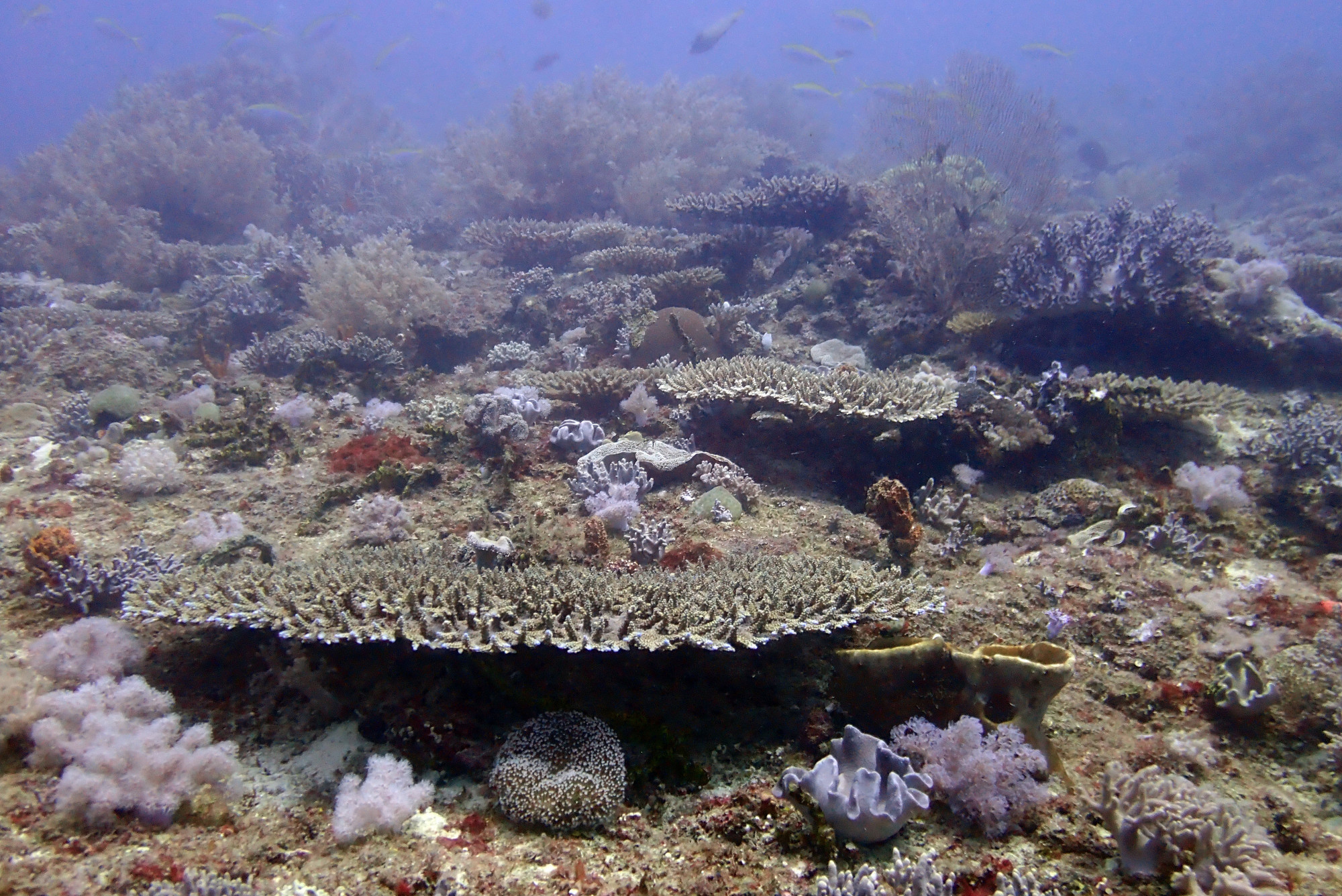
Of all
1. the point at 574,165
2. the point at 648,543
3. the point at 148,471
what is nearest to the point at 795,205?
the point at 574,165

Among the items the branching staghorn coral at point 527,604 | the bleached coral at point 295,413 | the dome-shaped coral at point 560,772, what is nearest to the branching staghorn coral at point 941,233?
the branching staghorn coral at point 527,604

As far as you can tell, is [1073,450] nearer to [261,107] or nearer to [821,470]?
[821,470]

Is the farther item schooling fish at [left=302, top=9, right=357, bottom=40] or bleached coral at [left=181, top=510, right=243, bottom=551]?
schooling fish at [left=302, top=9, right=357, bottom=40]

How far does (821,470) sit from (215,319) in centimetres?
1122

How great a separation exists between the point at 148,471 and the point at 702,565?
5.39 metres

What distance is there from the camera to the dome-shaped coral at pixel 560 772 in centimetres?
278

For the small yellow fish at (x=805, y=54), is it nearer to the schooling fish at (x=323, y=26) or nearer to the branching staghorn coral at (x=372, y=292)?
the branching staghorn coral at (x=372, y=292)

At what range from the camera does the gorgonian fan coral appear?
52.6 feet

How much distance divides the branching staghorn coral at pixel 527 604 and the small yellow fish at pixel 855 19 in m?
25.8

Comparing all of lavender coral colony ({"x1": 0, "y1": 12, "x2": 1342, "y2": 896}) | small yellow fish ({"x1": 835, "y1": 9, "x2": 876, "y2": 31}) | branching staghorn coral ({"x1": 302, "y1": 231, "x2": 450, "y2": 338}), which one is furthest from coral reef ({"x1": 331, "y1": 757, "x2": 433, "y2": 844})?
small yellow fish ({"x1": 835, "y1": 9, "x2": 876, "y2": 31})

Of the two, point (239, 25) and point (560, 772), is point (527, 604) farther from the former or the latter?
point (239, 25)

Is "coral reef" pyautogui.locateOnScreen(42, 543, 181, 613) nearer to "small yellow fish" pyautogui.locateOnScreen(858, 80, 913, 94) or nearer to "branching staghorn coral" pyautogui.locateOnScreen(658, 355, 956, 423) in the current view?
"branching staghorn coral" pyautogui.locateOnScreen(658, 355, 956, 423)

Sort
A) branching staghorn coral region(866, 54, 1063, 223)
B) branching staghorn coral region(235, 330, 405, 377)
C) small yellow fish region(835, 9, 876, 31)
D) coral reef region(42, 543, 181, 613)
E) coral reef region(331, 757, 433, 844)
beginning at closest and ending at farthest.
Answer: coral reef region(331, 757, 433, 844)
coral reef region(42, 543, 181, 613)
branching staghorn coral region(235, 330, 405, 377)
branching staghorn coral region(866, 54, 1063, 223)
small yellow fish region(835, 9, 876, 31)

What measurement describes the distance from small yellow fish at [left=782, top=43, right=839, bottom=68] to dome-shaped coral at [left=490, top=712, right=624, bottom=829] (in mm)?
23350
